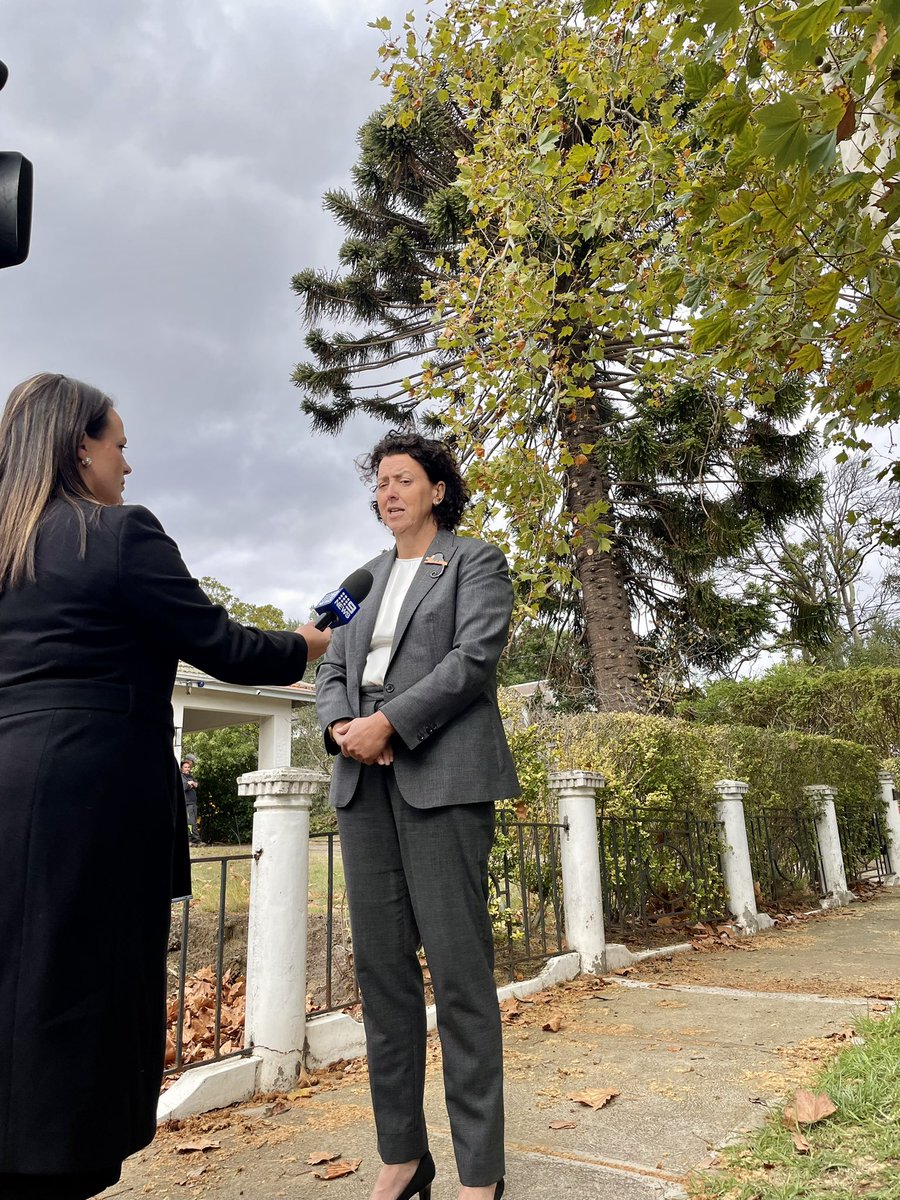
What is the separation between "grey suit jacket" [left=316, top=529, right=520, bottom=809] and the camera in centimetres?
212

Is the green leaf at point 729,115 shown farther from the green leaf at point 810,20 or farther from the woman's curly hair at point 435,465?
the woman's curly hair at point 435,465

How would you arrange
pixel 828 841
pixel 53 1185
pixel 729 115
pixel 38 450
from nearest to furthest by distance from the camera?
pixel 53 1185
pixel 38 450
pixel 729 115
pixel 828 841

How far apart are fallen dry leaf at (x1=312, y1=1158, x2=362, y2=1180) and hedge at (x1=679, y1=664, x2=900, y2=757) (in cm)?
1491

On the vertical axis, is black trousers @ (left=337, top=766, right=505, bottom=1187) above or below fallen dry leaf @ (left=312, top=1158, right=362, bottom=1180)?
above

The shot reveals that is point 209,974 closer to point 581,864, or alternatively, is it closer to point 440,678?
point 581,864

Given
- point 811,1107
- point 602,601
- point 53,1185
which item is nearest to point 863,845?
point 602,601

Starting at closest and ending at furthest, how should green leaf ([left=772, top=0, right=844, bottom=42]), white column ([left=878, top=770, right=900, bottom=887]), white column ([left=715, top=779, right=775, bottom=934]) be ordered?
green leaf ([left=772, top=0, right=844, bottom=42]), white column ([left=715, top=779, right=775, bottom=934]), white column ([left=878, top=770, right=900, bottom=887])

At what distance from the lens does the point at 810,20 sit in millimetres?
1972

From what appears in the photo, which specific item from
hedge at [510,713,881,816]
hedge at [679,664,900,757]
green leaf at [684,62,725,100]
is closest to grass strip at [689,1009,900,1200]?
green leaf at [684,62,725,100]

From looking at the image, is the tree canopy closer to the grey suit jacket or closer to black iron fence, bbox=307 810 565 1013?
the grey suit jacket

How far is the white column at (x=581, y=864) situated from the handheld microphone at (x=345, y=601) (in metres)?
3.52

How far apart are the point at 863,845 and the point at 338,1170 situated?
10.9 metres

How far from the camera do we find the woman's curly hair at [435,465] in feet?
8.69

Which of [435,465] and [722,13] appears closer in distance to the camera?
[722,13]
